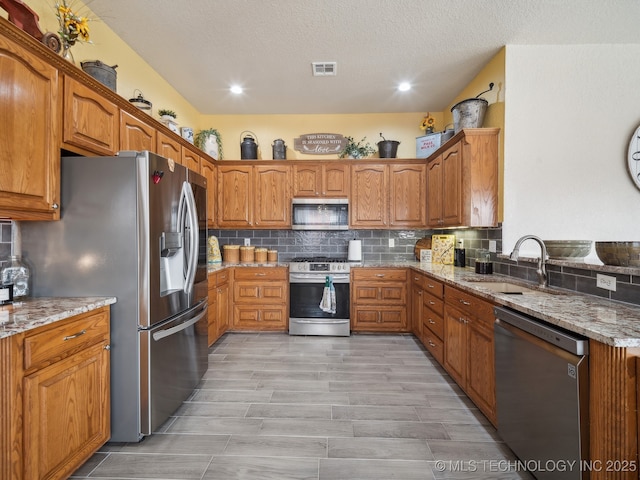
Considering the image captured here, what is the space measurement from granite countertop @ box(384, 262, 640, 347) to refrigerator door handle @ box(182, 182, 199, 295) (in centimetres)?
194

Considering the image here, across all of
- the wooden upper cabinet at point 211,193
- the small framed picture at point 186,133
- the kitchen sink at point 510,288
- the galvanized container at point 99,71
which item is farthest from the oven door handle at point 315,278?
the galvanized container at point 99,71

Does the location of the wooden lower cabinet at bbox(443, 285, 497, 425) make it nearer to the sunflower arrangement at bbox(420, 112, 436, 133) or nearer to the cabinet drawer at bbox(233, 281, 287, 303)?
the cabinet drawer at bbox(233, 281, 287, 303)

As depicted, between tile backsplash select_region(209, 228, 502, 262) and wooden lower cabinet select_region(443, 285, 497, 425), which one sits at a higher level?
tile backsplash select_region(209, 228, 502, 262)

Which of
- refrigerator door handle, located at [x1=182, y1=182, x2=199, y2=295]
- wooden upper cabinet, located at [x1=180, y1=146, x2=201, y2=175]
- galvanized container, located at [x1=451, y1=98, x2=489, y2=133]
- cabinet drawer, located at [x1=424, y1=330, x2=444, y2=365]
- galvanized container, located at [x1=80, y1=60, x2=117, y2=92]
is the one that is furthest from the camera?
wooden upper cabinet, located at [x1=180, y1=146, x2=201, y2=175]

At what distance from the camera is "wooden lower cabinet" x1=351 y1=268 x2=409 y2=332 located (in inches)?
145

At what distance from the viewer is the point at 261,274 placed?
3.74m

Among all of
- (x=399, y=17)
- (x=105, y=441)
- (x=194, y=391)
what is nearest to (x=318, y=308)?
(x=194, y=391)

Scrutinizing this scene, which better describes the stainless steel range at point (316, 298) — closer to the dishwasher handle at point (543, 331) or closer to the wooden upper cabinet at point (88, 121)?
the dishwasher handle at point (543, 331)

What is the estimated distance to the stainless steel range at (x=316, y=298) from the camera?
3.63 meters

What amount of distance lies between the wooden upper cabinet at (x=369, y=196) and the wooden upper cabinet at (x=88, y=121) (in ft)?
8.69

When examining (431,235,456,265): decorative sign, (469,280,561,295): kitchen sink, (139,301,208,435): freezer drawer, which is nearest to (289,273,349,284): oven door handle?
(431,235,456,265): decorative sign

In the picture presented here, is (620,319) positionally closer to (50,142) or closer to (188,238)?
(188,238)

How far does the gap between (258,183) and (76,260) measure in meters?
2.53

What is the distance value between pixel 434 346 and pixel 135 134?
10.2 feet
